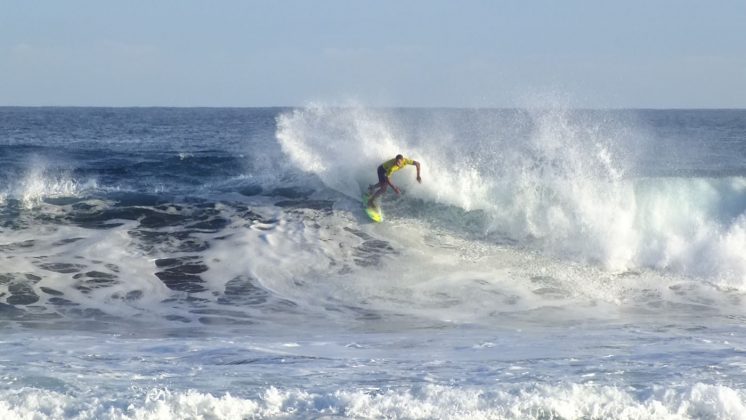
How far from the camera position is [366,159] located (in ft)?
68.9

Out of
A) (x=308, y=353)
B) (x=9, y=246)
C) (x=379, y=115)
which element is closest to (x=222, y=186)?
(x=379, y=115)

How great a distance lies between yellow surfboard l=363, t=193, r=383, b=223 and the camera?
19.1 meters

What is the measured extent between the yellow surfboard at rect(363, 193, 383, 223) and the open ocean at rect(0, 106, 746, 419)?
28cm

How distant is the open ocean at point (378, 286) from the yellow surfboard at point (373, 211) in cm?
28

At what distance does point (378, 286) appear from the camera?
601 inches

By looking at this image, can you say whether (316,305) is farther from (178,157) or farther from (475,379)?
(178,157)

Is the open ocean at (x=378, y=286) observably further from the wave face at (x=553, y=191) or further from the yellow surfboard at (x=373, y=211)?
the yellow surfboard at (x=373, y=211)

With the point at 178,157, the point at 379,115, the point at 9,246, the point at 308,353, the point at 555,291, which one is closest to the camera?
the point at 308,353

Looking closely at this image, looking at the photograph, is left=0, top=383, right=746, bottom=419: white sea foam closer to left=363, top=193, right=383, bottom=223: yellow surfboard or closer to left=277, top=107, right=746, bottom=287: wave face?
left=277, top=107, right=746, bottom=287: wave face

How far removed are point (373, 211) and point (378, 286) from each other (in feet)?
13.5

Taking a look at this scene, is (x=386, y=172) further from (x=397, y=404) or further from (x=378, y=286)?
(x=397, y=404)

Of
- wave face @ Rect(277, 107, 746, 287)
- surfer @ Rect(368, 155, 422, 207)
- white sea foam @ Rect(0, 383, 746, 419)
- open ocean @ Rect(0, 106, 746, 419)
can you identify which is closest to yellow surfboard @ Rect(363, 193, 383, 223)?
surfer @ Rect(368, 155, 422, 207)

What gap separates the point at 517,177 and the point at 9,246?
33.1 ft

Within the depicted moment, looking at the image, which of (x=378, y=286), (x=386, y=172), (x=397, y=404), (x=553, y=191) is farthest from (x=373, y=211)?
(x=397, y=404)
